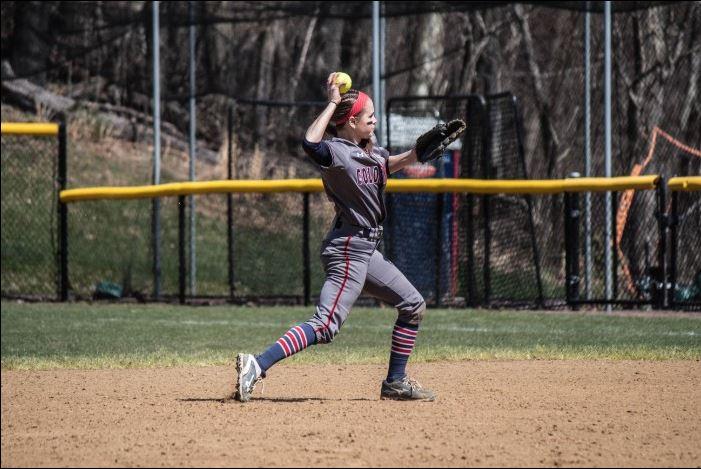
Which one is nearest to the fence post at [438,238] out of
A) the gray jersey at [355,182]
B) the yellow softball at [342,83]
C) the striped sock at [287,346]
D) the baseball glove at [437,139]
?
the baseball glove at [437,139]

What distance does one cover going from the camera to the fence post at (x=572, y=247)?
13.4 m

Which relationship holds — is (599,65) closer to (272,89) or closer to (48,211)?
(272,89)

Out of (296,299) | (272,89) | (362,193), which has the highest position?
(272,89)

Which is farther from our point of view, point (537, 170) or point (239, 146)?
point (537, 170)

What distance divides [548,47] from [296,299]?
13.3 metres

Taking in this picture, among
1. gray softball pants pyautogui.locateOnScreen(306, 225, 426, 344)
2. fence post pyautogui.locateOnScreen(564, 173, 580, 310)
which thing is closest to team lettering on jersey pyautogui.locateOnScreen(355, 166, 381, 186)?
gray softball pants pyautogui.locateOnScreen(306, 225, 426, 344)

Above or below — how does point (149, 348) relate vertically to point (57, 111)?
below

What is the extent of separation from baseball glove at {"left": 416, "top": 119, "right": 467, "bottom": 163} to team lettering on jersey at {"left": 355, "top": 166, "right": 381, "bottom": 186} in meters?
0.39

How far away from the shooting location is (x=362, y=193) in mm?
7012

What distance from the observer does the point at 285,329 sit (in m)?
12.0

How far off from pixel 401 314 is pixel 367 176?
2.71 ft

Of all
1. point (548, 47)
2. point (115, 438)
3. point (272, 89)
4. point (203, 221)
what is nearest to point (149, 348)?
point (115, 438)

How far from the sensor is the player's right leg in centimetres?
689

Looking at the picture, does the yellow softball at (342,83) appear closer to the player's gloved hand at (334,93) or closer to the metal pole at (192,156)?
the player's gloved hand at (334,93)
